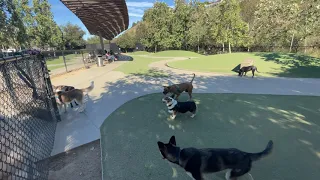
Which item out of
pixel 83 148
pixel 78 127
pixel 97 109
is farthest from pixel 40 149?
pixel 97 109

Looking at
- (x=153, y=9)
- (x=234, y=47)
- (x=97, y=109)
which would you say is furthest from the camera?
(x=153, y=9)

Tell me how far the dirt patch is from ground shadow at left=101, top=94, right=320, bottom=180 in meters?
0.20

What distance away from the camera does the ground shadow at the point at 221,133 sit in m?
2.74

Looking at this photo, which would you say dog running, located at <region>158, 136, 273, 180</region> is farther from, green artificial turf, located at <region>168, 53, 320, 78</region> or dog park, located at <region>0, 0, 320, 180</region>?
green artificial turf, located at <region>168, 53, 320, 78</region>

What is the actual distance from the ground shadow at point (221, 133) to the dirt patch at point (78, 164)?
8.1 inches

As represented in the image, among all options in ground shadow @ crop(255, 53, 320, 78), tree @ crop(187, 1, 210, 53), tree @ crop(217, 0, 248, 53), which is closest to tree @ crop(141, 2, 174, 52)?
tree @ crop(187, 1, 210, 53)

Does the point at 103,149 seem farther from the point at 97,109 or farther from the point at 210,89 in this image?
the point at 210,89

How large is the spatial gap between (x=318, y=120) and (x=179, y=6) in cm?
3634

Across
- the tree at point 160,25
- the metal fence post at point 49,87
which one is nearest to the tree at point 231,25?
the tree at point 160,25

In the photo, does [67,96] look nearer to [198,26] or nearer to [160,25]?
[198,26]

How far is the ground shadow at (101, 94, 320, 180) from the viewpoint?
2736mm

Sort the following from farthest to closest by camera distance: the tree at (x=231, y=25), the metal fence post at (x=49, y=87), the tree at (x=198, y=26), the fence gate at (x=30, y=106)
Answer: the tree at (x=198, y=26) < the tree at (x=231, y=25) < the metal fence post at (x=49, y=87) < the fence gate at (x=30, y=106)

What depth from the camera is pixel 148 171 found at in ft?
9.00

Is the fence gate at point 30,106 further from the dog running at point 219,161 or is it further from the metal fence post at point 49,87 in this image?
the dog running at point 219,161
